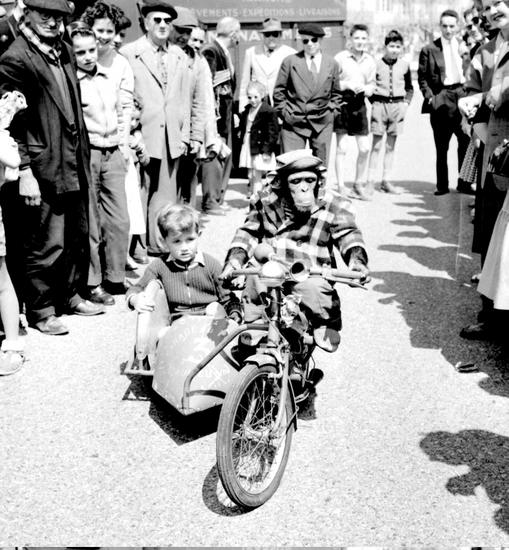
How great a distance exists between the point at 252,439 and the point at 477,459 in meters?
1.21

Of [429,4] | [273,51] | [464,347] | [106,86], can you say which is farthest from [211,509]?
[429,4]

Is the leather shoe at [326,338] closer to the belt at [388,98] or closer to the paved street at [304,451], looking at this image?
the paved street at [304,451]

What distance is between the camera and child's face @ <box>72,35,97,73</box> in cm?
630

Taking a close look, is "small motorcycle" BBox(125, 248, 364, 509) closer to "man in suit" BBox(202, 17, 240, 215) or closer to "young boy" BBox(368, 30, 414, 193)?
"man in suit" BBox(202, 17, 240, 215)

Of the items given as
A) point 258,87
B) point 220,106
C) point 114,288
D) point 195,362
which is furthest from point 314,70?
point 195,362

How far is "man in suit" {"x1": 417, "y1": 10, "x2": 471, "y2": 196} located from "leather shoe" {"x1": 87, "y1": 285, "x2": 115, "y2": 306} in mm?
5427

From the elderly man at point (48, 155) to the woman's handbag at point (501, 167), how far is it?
288cm

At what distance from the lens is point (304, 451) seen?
432 centimetres

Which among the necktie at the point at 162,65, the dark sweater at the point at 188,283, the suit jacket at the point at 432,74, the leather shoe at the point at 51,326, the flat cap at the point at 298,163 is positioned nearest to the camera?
the flat cap at the point at 298,163

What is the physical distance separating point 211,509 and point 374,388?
5.54ft

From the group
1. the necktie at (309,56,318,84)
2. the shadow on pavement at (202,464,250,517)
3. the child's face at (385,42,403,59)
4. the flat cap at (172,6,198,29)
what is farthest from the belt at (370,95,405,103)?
the shadow on pavement at (202,464,250,517)

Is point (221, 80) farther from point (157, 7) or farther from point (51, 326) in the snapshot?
point (51, 326)

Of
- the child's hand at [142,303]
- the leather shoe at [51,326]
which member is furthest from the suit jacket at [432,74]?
the child's hand at [142,303]

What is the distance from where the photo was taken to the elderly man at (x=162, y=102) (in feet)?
24.7
